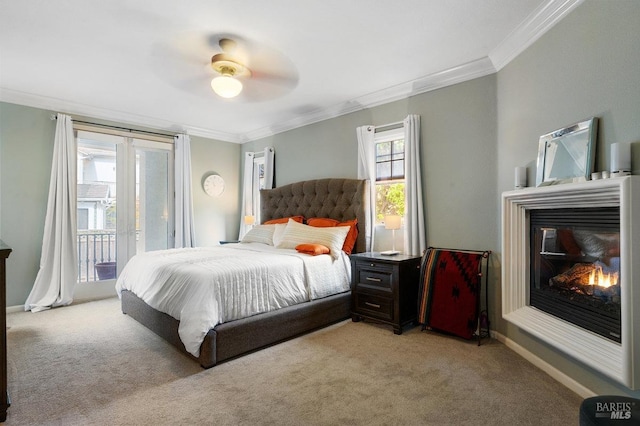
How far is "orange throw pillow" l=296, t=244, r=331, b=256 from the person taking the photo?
3.53 m

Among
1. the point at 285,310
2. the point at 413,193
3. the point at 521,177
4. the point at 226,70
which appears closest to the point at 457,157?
the point at 413,193

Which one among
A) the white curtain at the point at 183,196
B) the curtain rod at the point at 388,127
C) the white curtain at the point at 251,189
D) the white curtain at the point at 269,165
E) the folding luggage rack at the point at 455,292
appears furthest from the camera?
the white curtain at the point at 251,189

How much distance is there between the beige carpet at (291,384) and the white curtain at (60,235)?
114 centimetres

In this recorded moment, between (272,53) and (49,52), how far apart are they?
2026 millimetres

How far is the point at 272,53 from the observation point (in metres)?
3.00

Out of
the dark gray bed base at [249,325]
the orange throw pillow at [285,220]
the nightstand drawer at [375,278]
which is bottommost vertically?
the dark gray bed base at [249,325]

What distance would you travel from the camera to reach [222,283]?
103 inches

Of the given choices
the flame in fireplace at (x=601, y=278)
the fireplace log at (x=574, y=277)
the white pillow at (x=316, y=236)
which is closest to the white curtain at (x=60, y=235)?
the white pillow at (x=316, y=236)

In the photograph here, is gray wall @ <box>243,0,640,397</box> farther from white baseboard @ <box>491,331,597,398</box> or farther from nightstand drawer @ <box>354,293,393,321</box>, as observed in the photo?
nightstand drawer @ <box>354,293,393,321</box>

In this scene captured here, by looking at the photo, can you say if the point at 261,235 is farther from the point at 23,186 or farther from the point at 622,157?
the point at 622,157

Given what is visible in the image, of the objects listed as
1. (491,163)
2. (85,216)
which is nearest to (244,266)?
(491,163)

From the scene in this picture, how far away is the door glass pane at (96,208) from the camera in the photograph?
4.55 meters

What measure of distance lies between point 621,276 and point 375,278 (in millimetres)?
2005

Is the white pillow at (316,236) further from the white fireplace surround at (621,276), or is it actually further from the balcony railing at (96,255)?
the balcony railing at (96,255)
